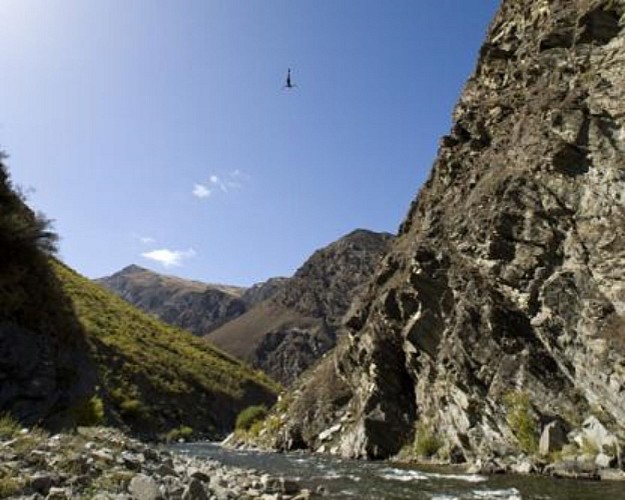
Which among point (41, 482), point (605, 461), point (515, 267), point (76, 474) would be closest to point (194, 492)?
point (76, 474)

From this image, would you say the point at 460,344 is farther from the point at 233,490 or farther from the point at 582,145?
the point at 233,490

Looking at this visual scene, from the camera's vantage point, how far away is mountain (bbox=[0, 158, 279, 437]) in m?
27.5

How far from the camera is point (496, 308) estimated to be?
4975 cm

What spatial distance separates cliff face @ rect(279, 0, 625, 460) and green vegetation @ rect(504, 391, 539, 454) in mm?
106

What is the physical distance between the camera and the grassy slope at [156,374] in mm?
118438

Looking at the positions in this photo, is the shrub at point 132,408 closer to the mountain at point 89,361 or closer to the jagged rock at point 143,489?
the mountain at point 89,361

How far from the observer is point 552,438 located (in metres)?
40.2

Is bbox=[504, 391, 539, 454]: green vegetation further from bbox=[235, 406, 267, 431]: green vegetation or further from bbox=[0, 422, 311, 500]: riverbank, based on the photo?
bbox=[235, 406, 267, 431]: green vegetation

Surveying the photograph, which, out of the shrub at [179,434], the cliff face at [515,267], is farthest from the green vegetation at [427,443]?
the shrub at [179,434]

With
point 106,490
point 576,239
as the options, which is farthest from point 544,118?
point 106,490

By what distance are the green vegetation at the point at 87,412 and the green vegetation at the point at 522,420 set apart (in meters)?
27.4

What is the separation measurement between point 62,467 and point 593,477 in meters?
27.8

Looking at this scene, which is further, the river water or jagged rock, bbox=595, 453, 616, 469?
jagged rock, bbox=595, 453, 616, 469

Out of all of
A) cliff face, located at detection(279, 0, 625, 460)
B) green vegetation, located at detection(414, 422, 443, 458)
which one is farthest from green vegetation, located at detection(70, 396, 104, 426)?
green vegetation, located at detection(414, 422, 443, 458)
